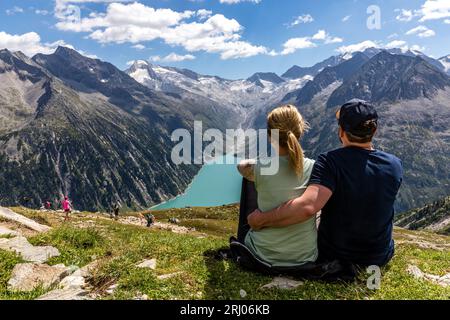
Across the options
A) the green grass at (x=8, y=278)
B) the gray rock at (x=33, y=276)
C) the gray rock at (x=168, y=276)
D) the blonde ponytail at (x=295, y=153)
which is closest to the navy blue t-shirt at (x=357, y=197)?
the blonde ponytail at (x=295, y=153)

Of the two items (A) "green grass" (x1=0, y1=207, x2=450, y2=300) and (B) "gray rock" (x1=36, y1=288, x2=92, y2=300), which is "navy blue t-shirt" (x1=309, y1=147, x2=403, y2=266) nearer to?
(A) "green grass" (x1=0, y1=207, x2=450, y2=300)

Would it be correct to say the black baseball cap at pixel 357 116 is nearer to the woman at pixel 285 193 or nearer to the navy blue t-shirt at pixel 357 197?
the navy blue t-shirt at pixel 357 197

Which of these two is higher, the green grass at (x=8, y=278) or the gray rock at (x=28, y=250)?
the green grass at (x=8, y=278)

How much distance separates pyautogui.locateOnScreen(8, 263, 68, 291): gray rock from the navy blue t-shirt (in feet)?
25.5

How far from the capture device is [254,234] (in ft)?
36.6

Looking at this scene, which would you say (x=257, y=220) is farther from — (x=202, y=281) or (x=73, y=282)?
(x=73, y=282)

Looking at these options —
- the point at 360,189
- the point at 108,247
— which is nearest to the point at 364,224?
the point at 360,189

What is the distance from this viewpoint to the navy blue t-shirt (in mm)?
9859

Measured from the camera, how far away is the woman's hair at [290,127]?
978 centimetres

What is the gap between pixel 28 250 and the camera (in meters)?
15.3

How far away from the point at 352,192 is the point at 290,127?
7.16 feet

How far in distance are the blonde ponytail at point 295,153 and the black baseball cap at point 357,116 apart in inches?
50.6

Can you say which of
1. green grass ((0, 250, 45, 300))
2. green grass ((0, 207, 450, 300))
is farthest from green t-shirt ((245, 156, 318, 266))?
green grass ((0, 250, 45, 300))
